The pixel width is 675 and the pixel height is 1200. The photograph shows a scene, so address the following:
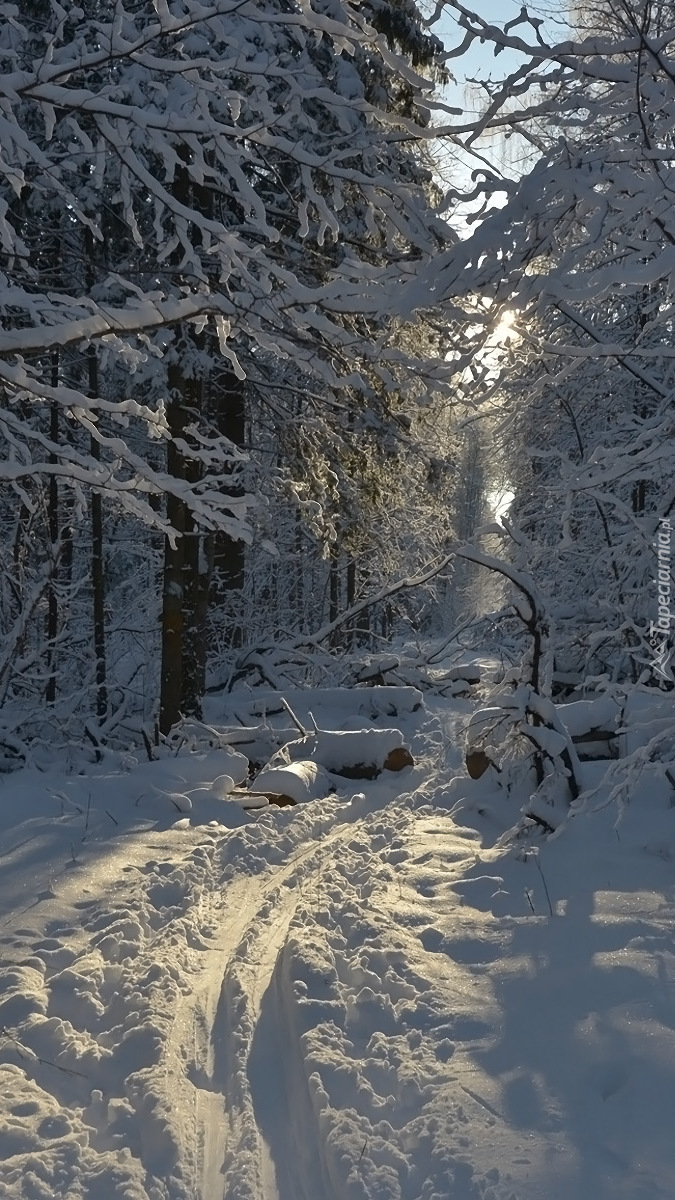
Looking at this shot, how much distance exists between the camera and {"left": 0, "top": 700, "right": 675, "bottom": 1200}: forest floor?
3.66m

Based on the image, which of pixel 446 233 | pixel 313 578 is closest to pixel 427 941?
pixel 446 233

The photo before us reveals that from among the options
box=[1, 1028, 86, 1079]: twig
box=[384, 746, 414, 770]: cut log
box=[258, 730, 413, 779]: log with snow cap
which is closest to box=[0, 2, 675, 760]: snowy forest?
box=[258, 730, 413, 779]: log with snow cap

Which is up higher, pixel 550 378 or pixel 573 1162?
pixel 550 378

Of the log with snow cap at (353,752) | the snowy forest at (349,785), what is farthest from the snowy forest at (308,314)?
the log with snow cap at (353,752)

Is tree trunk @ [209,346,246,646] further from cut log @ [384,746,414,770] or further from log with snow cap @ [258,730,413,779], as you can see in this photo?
cut log @ [384,746,414,770]

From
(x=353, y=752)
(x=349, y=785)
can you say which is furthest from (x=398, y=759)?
(x=349, y=785)

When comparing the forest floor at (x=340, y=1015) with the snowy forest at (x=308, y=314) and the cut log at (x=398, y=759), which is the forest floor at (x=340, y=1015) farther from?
the cut log at (x=398, y=759)

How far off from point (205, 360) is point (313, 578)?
807 inches

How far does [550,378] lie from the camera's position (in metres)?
4.59

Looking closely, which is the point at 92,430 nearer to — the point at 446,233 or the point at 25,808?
the point at 446,233

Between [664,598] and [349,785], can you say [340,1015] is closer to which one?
[664,598]

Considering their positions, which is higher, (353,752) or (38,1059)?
(353,752)

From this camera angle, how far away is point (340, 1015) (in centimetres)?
498

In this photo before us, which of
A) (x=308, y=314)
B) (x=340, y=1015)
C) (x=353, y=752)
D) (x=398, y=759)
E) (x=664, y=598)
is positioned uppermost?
(x=308, y=314)
